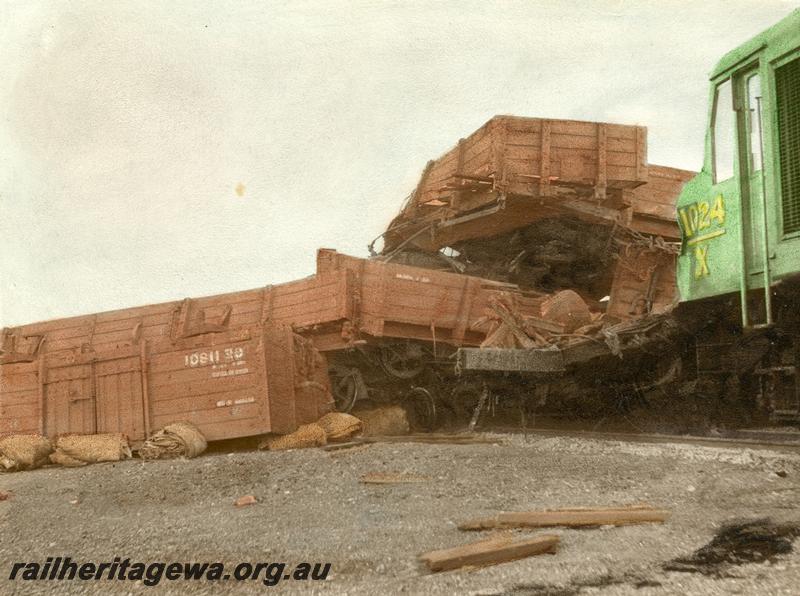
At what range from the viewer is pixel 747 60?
6004 mm

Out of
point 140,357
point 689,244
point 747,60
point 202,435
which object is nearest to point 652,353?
point 689,244

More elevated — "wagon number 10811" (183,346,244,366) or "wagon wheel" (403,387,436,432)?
"wagon number 10811" (183,346,244,366)

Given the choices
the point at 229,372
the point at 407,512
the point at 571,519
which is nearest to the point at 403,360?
the point at 229,372

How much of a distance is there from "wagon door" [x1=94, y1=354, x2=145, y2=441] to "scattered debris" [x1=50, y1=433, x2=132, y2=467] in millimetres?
303

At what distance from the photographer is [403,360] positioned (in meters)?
12.0

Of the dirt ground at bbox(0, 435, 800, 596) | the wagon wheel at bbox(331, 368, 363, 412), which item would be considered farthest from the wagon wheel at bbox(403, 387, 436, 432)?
the dirt ground at bbox(0, 435, 800, 596)

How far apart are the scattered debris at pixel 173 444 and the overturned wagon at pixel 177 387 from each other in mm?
373

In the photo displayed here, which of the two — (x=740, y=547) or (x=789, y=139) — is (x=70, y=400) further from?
(x=789, y=139)

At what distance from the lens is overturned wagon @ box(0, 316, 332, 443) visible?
966 cm

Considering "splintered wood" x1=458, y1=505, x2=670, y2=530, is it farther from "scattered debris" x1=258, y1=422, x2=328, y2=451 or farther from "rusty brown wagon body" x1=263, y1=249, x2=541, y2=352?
"rusty brown wagon body" x1=263, y1=249, x2=541, y2=352

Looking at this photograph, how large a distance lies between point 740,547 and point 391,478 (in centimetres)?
298

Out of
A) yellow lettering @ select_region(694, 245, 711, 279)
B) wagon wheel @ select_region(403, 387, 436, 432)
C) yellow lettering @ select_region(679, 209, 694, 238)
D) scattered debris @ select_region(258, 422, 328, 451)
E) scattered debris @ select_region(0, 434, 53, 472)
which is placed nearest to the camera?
yellow lettering @ select_region(694, 245, 711, 279)

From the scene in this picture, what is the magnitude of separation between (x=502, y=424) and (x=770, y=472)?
6.32 m

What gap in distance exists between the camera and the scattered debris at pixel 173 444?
914cm
